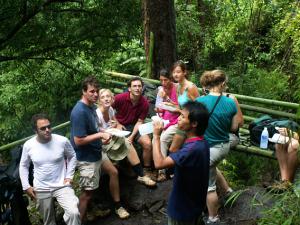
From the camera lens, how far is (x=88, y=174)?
4785 millimetres

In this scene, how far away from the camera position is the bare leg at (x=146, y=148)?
5.73 m

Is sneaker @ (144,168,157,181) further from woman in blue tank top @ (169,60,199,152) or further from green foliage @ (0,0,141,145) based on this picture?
green foliage @ (0,0,141,145)

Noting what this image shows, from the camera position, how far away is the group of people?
3236 mm

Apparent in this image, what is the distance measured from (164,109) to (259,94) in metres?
3.88

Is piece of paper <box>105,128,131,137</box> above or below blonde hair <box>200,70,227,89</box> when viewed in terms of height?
below

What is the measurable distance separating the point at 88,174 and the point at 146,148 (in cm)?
123

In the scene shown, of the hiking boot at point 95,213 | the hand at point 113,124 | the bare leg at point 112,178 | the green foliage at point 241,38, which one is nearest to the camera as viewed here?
the bare leg at point 112,178

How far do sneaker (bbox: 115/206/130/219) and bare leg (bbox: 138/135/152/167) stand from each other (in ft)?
2.96

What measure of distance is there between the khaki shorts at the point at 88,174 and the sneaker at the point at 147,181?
95cm

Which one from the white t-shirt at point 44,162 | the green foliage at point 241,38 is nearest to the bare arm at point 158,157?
the white t-shirt at point 44,162

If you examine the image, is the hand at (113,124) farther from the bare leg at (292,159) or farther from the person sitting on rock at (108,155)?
the bare leg at (292,159)

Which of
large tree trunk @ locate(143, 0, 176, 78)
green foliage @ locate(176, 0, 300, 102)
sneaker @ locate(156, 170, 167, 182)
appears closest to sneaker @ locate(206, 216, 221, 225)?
sneaker @ locate(156, 170, 167, 182)

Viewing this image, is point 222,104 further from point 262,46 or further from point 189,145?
point 262,46

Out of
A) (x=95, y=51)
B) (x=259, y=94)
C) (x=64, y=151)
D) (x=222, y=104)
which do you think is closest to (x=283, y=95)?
(x=259, y=94)
